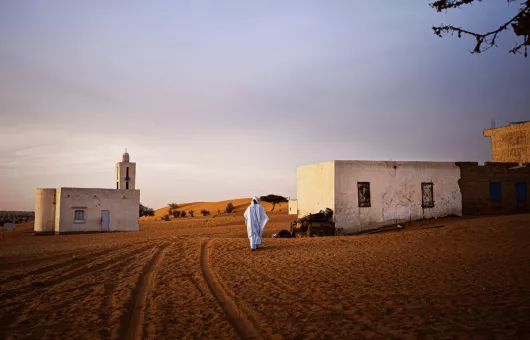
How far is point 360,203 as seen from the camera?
70.8 feet

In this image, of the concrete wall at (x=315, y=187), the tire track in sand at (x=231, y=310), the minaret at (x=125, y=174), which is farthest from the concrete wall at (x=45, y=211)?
the tire track in sand at (x=231, y=310)

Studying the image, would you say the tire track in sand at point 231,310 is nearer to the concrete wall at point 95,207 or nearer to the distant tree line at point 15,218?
the concrete wall at point 95,207

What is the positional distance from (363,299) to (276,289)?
1.74 m

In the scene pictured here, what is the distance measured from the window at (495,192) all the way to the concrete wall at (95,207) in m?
24.3

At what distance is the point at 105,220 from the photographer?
102 feet

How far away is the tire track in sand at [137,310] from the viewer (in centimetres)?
535

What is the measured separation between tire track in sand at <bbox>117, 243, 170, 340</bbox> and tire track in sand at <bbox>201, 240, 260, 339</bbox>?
1.21m

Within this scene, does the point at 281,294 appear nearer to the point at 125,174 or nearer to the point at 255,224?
the point at 255,224

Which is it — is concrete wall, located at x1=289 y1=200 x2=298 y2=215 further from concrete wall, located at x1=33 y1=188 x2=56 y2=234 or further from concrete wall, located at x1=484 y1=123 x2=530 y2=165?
concrete wall, located at x1=33 y1=188 x2=56 y2=234

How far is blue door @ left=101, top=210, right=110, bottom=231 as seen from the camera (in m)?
30.9

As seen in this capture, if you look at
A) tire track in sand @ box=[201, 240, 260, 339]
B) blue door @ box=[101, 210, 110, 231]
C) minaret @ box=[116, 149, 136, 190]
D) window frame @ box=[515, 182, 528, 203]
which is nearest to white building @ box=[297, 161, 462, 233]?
window frame @ box=[515, 182, 528, 203]

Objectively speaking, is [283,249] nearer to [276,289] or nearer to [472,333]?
[276,289]

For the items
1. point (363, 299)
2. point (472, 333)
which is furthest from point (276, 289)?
point (472, 333)

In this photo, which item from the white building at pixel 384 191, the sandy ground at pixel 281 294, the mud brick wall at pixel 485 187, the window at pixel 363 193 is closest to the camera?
the sandy ground at pixel 281 294
